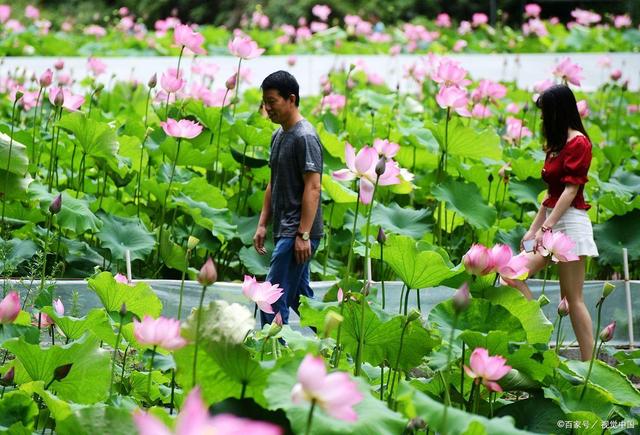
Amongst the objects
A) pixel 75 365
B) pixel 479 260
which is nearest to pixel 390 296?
pixel 479 260

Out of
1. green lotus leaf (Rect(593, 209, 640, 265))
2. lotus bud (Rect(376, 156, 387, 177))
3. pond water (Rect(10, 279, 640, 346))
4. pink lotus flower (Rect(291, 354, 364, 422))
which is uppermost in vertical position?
lotus bud (Rect(376, 156, 387, 177))

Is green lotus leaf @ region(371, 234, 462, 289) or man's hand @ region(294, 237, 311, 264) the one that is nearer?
green lotus leaf @ region(371, 234, 462, 289)

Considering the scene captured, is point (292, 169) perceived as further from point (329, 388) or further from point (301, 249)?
point (329, 388)

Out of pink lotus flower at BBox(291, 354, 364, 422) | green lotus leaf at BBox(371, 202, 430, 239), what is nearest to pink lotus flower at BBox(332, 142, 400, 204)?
pink lotus flower at BBox(291, 354, 364, 422)

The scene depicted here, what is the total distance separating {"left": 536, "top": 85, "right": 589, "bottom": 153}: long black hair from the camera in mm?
2721

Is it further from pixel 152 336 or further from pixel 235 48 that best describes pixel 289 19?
pixel 152 336

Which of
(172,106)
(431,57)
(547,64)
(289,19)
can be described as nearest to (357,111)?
(431,57)

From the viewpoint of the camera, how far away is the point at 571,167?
268 cm

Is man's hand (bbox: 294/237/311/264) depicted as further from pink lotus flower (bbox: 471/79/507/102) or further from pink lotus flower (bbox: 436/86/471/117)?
pink lotus flower (bbox: 471/79/507/102)

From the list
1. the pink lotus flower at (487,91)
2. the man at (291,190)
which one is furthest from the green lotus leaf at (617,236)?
the man at (291,190)

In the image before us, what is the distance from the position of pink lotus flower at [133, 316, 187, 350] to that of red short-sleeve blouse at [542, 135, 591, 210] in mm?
1513

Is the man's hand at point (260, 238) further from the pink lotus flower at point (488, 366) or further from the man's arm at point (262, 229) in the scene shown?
the pink lotus flower at point (488, 366)

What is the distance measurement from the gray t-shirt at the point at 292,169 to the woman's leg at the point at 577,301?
66 centimetres

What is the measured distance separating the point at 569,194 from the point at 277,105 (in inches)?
31.2
